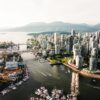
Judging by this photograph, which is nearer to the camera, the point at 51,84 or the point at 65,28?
the point at 51,84

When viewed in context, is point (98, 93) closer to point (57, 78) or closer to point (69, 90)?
point (69, 90)

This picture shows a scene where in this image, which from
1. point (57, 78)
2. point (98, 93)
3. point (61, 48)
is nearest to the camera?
point (98, 93)

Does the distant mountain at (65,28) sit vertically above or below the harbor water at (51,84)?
above

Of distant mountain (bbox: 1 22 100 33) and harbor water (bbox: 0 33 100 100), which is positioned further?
distant mountain (bbox: 1 22 100 33)

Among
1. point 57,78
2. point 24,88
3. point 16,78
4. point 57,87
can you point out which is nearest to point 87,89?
point 57,87

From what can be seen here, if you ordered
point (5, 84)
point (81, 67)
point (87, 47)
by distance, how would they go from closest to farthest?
point (5, 84)
point (81, 67)
point (87, 47)

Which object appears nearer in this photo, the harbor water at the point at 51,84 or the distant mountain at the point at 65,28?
the harbor water at the point at 51,84

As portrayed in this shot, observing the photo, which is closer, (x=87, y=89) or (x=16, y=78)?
(x=87, y=89)

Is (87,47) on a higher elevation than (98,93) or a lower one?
higher

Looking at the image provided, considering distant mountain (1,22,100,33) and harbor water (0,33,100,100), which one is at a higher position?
distant mountain (1,22,100,33)

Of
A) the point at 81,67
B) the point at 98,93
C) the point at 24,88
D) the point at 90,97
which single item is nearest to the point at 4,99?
the point at 24,88

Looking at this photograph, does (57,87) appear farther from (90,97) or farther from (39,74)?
(39,74)
